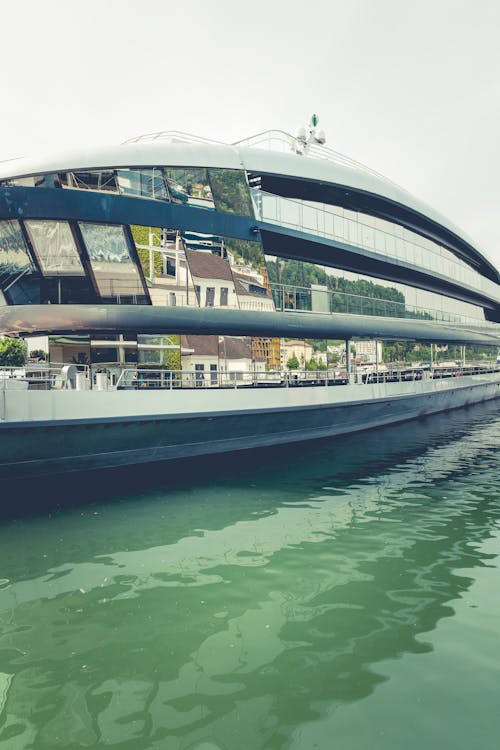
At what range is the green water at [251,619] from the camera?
3.95 m

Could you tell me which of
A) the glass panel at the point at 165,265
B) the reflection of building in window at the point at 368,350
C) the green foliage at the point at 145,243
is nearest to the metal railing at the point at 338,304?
the reflection of building in window at the point at 368,350

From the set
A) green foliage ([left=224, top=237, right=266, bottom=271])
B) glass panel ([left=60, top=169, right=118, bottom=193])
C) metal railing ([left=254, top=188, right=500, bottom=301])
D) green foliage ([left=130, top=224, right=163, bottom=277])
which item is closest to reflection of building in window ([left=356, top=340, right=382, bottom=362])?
metal railing ([left=254, top=188, right=500, bottom=301])

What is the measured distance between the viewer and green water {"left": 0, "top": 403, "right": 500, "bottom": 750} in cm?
395

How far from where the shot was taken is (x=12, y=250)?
13742 millimetres

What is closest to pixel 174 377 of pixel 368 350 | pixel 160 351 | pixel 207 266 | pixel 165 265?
pixel 160 351

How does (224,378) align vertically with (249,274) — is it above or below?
below

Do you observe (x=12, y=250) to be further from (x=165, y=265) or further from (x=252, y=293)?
(x=252, y=293)

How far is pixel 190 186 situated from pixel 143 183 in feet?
4.82

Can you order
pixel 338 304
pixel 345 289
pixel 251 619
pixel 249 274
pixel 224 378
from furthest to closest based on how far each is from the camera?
1. pixel 345 289
2. pixel 338 304
3. pixel 249 274
4. pixel 224 378
5. pixel 251 619

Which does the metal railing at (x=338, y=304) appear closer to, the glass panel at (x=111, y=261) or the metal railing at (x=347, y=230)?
the metal railing at (x=347, y=230)

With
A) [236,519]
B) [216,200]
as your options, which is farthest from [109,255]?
[236,519]

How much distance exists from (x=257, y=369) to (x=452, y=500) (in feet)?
26.0

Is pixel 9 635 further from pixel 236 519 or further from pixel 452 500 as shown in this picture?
pixel 452 500

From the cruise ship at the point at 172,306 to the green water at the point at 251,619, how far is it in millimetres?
2270
